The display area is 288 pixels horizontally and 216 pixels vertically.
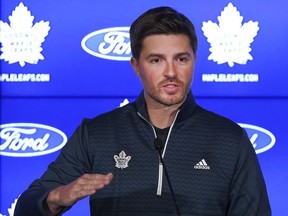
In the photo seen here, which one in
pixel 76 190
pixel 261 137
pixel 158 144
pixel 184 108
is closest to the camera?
pixel 76 190

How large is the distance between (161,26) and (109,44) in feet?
2.83

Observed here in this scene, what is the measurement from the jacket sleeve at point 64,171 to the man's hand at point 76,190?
0.04 metres

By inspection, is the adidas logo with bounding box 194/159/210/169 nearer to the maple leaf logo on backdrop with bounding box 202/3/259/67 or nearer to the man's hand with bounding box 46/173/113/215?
the man's hand with bounding box 46/173/113/215

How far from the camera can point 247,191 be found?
126 centimetres

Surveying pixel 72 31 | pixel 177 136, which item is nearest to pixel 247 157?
pixel 177 136

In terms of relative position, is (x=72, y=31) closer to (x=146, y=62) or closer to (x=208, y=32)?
(x=208, y=32)

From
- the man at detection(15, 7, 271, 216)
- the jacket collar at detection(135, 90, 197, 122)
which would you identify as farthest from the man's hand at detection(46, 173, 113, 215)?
the jacket collar at detection(135, 90, 197, 122)

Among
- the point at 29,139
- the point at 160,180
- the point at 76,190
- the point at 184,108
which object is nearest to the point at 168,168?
the point at 160,180

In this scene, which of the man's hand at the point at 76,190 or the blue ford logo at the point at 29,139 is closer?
the man's hand at the point at 76,190

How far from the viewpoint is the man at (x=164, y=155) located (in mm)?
1256

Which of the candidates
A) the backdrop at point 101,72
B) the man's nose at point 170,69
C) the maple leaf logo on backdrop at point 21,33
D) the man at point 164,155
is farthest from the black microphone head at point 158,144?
the maple leaf logo on backdrop at point 21,33

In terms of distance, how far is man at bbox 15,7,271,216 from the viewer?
1.26m

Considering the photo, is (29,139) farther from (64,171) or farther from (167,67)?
(167,67)

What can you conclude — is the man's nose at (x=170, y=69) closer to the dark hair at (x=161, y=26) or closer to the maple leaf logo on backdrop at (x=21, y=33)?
the dark hair at (x=161, y=26)
